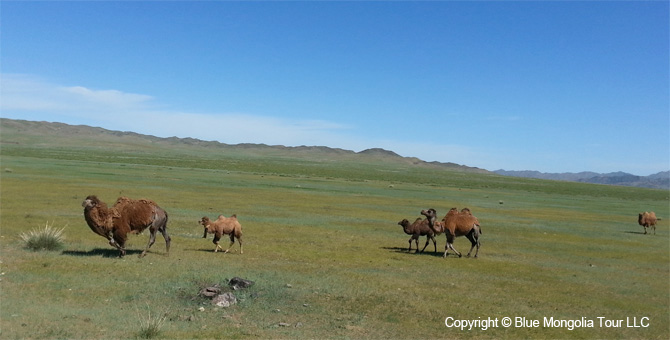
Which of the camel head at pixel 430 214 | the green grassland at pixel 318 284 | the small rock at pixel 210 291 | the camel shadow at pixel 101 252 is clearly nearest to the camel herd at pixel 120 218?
the camel shadow at pixel 101 252

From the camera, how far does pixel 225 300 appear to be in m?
11.3

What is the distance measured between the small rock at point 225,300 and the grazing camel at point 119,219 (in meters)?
5.08

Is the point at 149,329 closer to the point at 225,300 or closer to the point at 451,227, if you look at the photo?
the point at 225,300

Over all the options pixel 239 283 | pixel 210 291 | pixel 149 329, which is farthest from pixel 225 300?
pixel 149 329

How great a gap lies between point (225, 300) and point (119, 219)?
576 cm

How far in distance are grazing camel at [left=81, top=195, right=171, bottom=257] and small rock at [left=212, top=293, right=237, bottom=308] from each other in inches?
200

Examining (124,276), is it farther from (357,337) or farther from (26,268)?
(357,337)

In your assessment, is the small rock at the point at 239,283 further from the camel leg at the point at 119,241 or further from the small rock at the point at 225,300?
the camel leg at the point at 119,241

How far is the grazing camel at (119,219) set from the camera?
15086mm

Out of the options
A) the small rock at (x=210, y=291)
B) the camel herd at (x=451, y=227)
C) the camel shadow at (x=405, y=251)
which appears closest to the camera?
the small rock at (x=210, y=291)

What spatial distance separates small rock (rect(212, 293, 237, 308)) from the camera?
11211 mm

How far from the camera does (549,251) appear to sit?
2298 cm

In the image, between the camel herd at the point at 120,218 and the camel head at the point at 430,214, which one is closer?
the camel herd at the point at 120,218

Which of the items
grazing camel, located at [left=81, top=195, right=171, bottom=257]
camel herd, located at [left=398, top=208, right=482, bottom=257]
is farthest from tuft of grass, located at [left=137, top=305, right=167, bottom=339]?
camel herd, located at [left=398, top=208, right=482, bottom=257]
